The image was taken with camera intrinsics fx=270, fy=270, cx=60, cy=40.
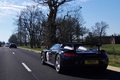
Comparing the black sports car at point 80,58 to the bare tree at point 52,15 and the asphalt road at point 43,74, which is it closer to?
the asphalt road at point 43,74

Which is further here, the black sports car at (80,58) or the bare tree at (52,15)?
the bare tree at (52,15)

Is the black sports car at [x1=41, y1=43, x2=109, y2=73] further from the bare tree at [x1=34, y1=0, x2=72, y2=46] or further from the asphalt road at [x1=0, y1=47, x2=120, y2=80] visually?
the bare tree at [x1=34, y1=0, x2=72, y2=46]

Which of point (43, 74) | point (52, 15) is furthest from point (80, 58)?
point (52, 15)

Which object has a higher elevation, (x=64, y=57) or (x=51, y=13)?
(x=51, y=13)

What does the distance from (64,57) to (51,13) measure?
28968 mm

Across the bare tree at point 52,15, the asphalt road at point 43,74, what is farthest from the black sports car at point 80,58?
the bare tree at point 52,15

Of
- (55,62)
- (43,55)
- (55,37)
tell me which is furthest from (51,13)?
(55,62)

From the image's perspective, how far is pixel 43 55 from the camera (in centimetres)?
1500

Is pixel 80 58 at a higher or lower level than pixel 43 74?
higher

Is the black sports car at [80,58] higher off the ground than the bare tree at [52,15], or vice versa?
the bare tree at [52,15]

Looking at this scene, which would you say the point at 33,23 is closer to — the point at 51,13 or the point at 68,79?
the point at 51,13

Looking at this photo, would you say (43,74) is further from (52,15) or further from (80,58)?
(52,15)

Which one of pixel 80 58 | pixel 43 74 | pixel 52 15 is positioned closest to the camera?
pixel 80 58

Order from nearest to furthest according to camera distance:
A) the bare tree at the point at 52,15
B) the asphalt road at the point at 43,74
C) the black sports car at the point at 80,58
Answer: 1. the asphalt road at the point at 43,74
2. the black sports car at the point at 80,58
3. the bare tree at the point at 52,15
